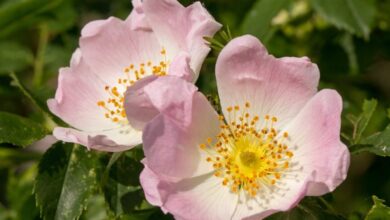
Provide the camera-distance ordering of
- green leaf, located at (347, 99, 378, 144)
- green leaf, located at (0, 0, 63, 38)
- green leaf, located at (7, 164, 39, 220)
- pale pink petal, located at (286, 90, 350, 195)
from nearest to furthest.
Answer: pale pink petal, located at (286, 90, 350, 195) → green leaf, located at (347, 99, 378, 144) → green leaf, located at (7, 164, 39, 220) → green leaf, located at (0, 0, 63, 38)

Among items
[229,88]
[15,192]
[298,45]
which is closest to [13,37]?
[15,192]

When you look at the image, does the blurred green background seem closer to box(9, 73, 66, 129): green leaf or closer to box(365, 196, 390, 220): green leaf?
box(9, 73, 66, 129): green leaf

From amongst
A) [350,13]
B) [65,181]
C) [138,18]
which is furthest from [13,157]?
[350,13]

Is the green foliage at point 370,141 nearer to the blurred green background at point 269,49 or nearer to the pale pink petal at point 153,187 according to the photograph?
the blurred green background at point 269,49

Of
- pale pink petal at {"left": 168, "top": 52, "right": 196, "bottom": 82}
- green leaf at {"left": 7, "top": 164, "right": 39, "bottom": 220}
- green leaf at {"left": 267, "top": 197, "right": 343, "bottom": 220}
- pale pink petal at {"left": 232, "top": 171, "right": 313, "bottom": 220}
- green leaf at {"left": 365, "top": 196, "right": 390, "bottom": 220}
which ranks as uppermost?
pale pink petal at {"left": 168, "top": 52, "right": 196, "bottom": 82}

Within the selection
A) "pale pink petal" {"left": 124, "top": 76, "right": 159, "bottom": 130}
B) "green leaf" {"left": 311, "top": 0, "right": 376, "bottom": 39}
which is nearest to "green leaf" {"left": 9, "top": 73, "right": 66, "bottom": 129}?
"pale pink petal" {"left": 124, "top": 76, "right": 159, "bottom": 130}

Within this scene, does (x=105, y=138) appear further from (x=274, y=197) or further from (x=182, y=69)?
(x=274, y=197)

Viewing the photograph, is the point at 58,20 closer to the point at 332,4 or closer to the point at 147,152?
the point at 332,4
